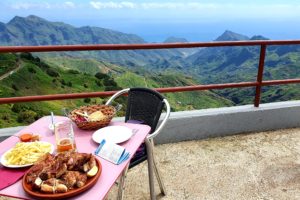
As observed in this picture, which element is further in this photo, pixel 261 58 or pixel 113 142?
pixel 261 58

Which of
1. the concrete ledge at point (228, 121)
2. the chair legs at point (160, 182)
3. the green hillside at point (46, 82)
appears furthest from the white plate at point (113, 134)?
the green hillside at point (46, 82)

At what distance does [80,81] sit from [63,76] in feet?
14.2

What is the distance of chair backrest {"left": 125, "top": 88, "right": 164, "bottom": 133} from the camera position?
9.62 feet

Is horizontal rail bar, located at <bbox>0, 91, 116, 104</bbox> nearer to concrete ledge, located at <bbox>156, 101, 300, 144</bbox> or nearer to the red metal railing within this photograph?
the red metal railing

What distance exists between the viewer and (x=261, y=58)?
445 cm

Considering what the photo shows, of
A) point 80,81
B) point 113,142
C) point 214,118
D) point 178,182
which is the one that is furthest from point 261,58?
point 80,81

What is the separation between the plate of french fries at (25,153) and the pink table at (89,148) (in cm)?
12

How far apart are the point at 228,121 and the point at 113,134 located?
2740 mm

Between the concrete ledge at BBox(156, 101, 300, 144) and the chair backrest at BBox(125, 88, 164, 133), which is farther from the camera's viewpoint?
the concrete ledge at BBox(156, 101, 300, 144)

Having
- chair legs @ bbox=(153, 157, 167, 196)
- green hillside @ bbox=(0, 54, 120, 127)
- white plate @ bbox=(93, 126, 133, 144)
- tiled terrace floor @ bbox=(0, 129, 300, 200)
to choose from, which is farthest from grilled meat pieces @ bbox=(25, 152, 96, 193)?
green hillside @ bbox=(0, 54, 120, 127)

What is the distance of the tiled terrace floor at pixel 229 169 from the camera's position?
3350 millimetres

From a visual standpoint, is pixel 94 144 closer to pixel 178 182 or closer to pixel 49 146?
pixel 49 146

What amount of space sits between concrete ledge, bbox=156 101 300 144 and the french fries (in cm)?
246

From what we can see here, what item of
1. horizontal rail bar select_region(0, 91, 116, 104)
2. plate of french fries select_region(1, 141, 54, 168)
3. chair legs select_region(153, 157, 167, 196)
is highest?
plate of french fries select_region(1, 141, 54, 168)
